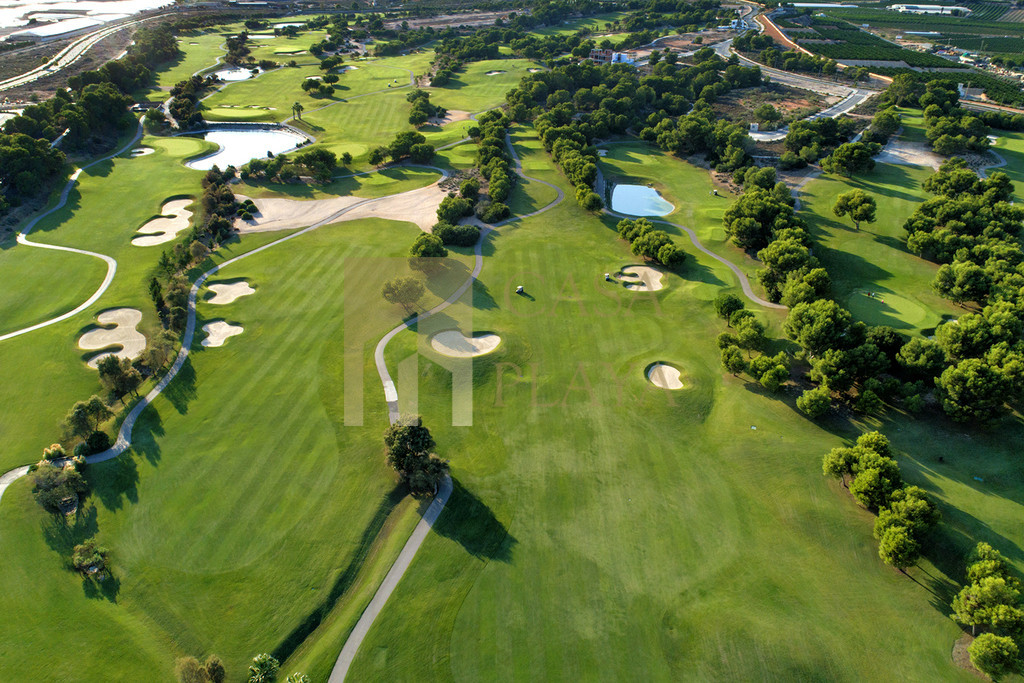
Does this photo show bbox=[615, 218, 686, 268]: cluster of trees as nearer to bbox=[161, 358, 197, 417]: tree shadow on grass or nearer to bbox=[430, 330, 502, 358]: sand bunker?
bbox=[430, 330, 502, 358]: sand bunker

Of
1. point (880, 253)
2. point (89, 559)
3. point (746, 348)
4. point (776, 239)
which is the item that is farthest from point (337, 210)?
point (880, 253)

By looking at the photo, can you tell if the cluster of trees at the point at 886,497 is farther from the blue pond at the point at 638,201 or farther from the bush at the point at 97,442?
the bush at the point at 97,442

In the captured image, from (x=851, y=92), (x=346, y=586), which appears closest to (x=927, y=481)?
(x=346, y=586)

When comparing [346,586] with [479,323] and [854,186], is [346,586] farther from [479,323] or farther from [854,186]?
[854,186]

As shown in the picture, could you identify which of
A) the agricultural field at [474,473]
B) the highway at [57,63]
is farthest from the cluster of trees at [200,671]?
the highway at [57,63]

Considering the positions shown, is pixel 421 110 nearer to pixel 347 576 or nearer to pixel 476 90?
pixel 476 90
